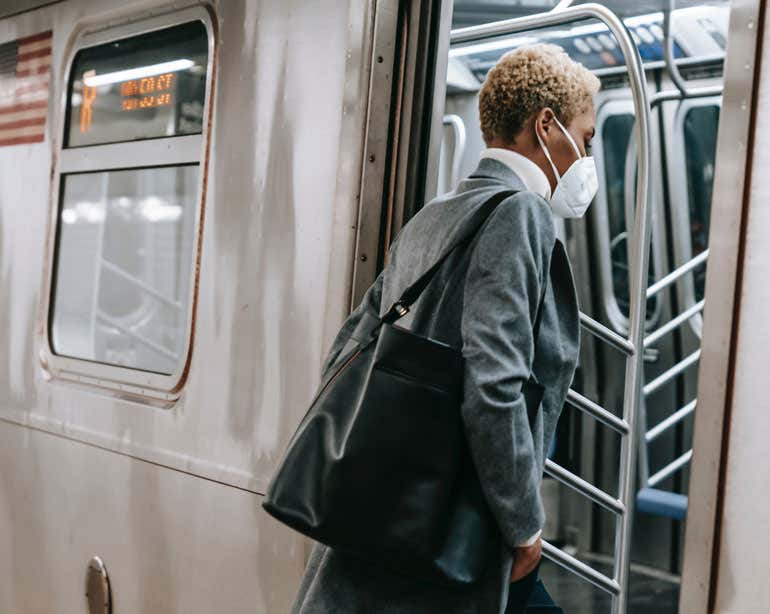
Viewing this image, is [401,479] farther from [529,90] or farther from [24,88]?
[24,88]

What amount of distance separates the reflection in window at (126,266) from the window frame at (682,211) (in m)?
3.09

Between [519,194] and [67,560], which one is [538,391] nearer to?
[519,194]

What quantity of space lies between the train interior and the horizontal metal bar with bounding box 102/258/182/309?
205cm

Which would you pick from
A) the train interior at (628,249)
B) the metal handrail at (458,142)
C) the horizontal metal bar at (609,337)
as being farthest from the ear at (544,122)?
the metal handrail at (458,142)

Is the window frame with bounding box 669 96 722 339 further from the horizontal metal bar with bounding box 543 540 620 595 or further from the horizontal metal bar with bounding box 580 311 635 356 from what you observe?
the horizontal metal bar with bounding box 543 540 620 595

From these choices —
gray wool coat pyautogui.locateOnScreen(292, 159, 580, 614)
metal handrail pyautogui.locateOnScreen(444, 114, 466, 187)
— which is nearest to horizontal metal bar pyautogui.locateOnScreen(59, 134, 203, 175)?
gray wool coat pyautogui.locateOnScreen(292, 159, 580, 614)

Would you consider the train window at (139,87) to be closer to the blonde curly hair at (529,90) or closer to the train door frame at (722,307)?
the blonde curly hair at (529,90)

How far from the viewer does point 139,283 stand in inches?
116

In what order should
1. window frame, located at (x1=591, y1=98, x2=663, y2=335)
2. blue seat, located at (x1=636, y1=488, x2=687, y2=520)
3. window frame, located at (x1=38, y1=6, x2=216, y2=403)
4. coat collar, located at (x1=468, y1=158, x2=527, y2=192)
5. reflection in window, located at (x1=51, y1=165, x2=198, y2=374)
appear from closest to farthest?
coat collar, located at (x1=468, y1=158, x2=527, y2=192)
window frame, located at (x1=38, y1=6, x2=216, y2=403)
reflection in window, located at (x1=51, y1=165, x2=198, y2=374)
blue seat, located at (x1=636, y1=488, x2=687, y2=520)
window frame, located at (x1=591, y1=98, x2=663, y2=335)

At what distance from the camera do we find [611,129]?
5.41 metres

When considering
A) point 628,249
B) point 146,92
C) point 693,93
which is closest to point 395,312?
point 146,92

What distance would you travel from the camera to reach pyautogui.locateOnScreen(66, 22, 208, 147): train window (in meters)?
2.78

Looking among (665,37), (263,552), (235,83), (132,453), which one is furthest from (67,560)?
(665,37)

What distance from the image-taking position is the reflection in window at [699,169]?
5.10 meters
